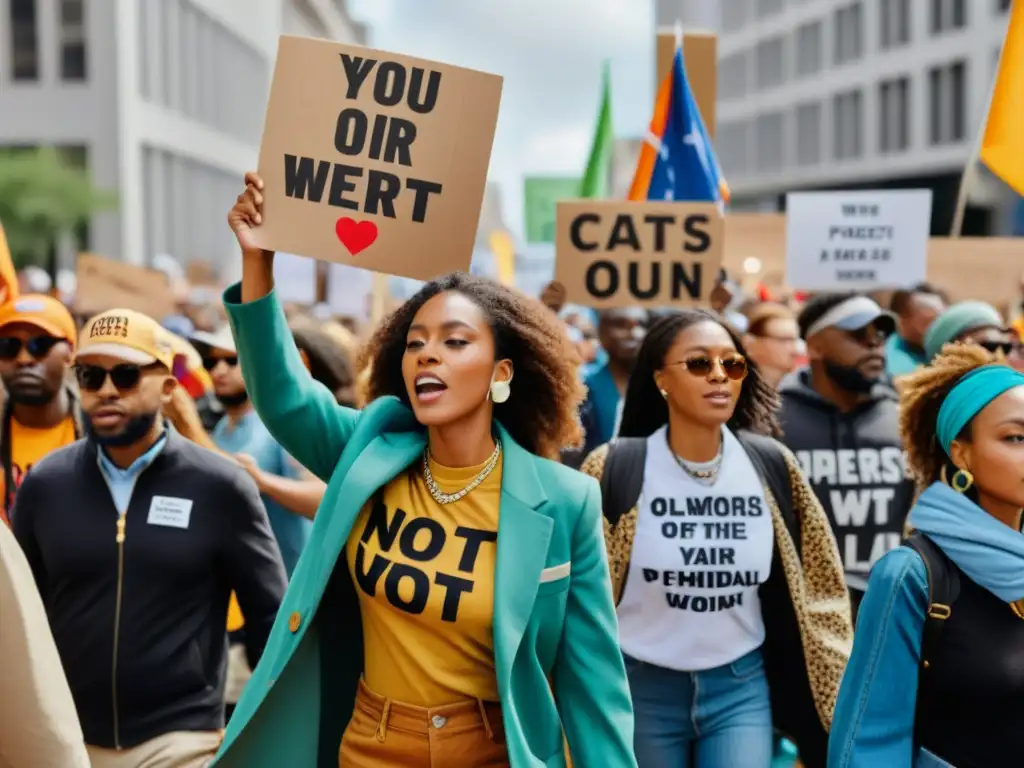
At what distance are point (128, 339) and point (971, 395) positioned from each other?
258cm

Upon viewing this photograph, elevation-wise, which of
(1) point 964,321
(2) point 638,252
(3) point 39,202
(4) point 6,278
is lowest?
(1) point 964,321

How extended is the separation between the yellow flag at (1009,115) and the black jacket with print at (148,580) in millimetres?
3150

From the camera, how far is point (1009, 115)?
6172 mm

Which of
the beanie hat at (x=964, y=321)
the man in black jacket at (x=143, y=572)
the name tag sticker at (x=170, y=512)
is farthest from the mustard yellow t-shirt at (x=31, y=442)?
the beanie hat at (x=964, y=321)

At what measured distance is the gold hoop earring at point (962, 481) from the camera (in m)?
3.80

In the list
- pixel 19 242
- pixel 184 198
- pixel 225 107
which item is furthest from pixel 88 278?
pixel 225 107

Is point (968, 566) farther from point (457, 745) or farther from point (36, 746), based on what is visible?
point (36, 746)

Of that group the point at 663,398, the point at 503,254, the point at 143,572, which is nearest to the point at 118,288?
the point at 503,254

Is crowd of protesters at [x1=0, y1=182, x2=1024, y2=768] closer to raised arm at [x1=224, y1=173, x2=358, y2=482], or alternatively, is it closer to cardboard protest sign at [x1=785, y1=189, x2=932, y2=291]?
raised arm at [x1=224, y1=173, x2=358, y2=482]

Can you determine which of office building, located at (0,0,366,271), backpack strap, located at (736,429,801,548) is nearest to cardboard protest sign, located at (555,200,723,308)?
backpack strap, located at (736,429,801,548)

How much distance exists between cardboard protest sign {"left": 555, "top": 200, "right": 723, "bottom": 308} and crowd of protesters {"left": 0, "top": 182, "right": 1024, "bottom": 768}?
1.53 meters

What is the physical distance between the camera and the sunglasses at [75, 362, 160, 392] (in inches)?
192

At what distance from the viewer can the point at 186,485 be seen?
15.4ft

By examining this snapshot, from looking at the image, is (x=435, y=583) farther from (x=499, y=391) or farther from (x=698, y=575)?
(x=698, y=575)
